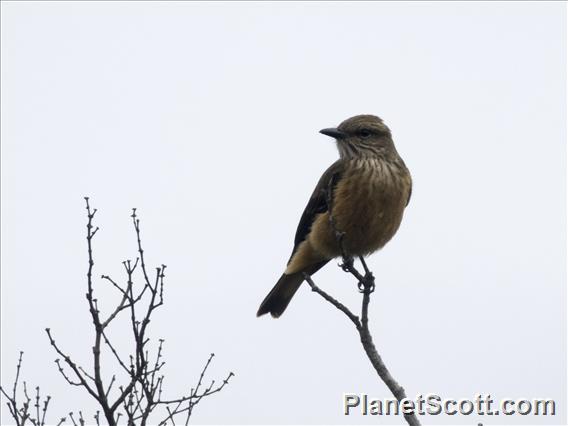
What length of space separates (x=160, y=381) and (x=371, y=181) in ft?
8.40

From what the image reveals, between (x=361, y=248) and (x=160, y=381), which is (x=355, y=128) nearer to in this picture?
(x=361, y=248)

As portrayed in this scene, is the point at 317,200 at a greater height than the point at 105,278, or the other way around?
the point at 317,200

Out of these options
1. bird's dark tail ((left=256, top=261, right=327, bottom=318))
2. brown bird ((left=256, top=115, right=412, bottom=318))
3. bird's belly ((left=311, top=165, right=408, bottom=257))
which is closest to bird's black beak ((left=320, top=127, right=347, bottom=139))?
brown bird ((left=256, top=115, right=412, bottom=318))

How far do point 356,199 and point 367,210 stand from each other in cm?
13

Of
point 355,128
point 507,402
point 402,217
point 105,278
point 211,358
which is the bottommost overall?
point 507,402

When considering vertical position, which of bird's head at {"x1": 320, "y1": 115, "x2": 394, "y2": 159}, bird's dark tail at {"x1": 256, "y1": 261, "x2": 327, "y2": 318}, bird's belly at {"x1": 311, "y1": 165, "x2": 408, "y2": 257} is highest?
bird's head at {"x1": 320, "y1": 115, "x2": 394, "y2": 159}

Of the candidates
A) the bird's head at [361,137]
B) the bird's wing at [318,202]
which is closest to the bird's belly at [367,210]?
the bird's wing at [318,202]

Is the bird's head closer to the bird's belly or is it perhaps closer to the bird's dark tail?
the bird's belly

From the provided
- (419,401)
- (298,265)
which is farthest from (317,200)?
(419,401)

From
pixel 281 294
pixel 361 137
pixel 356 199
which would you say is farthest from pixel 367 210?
pixel 281 294

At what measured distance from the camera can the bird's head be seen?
7805 millimetres

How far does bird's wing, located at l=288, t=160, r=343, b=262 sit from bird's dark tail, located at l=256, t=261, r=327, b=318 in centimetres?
51

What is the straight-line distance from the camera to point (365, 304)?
16.7ft

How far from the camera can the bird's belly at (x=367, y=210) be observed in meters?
7.21
